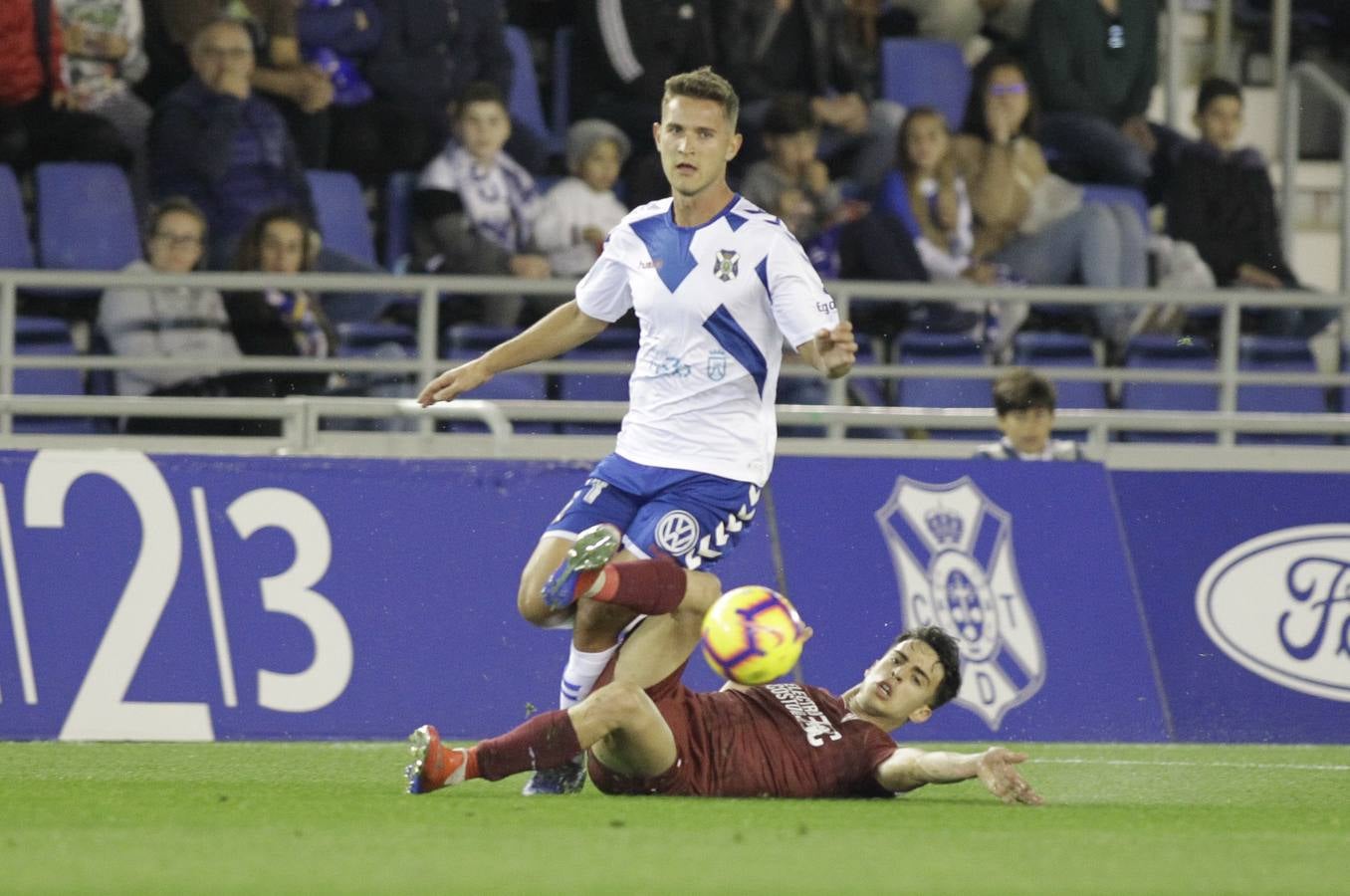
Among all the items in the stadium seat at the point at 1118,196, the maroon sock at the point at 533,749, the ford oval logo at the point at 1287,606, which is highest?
the stadium seat at the point at 1118,196

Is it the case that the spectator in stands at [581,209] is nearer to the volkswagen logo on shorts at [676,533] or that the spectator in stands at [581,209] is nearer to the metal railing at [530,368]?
the metal railing at [530,368]

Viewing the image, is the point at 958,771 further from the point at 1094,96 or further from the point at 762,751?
the point at 1094,96

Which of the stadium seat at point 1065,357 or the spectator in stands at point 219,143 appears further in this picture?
the stadium seat at point 1065,357

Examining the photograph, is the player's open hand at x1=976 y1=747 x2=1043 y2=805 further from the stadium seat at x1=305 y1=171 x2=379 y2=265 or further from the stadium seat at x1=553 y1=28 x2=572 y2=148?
the stadium seat at x1=553 y1=28 x2=572 y2=148

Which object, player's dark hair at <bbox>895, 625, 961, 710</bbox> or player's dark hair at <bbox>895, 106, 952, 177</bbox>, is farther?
player's dark hair at <bbox>895, 106, 952, 177</bbox>

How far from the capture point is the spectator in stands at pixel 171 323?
13047 millimetres

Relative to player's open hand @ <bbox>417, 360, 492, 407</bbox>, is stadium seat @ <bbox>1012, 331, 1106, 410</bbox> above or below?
below

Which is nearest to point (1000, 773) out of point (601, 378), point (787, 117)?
point (601, 378)

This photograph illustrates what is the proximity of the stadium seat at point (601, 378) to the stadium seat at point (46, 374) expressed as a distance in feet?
9.19

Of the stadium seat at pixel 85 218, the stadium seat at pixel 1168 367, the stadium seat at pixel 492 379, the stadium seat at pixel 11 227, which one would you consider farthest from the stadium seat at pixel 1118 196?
the stadium seat at pixel 11 227

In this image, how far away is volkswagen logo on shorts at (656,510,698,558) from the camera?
8047 millimetres

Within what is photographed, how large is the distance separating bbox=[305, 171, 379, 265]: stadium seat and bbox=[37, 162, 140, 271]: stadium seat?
3.85 feet

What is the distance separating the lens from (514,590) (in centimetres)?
1077

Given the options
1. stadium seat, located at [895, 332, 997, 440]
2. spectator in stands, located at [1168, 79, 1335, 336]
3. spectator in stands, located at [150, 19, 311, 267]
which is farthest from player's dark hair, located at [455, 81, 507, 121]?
spectator in stands, located at [1168, 79, 1335, 336]
